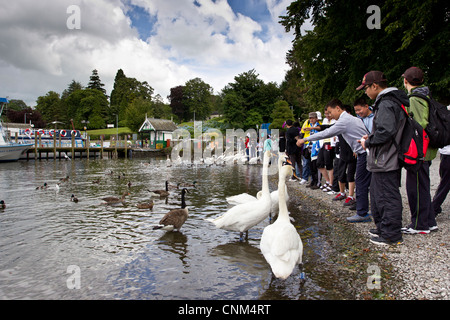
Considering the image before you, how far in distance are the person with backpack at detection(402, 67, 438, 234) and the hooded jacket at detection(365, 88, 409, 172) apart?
37 centimetres

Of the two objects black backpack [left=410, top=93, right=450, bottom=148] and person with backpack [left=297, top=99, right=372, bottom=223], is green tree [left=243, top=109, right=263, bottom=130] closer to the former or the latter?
person with backpack [left=297, top=99, right=372, bottom=223]

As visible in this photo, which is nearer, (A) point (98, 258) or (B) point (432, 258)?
(B) point (432, 258)

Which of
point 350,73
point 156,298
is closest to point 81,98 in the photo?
point 350,73

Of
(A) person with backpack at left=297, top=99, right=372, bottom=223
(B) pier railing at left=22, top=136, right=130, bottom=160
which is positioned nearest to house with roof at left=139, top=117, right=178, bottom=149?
(B) pier railing at left=22, top=136, right=130, bottom=160

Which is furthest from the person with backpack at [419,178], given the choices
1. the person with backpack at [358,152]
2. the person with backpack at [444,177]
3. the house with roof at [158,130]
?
the house with roof at [158,130]

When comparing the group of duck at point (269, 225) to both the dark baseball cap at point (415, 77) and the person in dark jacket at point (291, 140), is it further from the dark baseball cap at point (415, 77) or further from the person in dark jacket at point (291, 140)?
the person in dark jacket at point (291, 140)

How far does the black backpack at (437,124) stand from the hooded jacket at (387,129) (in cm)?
57

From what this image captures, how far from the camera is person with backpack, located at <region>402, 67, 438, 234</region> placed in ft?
16.9

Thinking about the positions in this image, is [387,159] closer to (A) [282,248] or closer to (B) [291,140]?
(A) [282,248]

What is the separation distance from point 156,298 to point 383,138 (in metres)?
4.23

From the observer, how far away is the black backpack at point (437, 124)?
5.14 meters

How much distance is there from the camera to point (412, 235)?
5.34 metres

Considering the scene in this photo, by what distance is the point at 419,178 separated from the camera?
5277 millimetres
